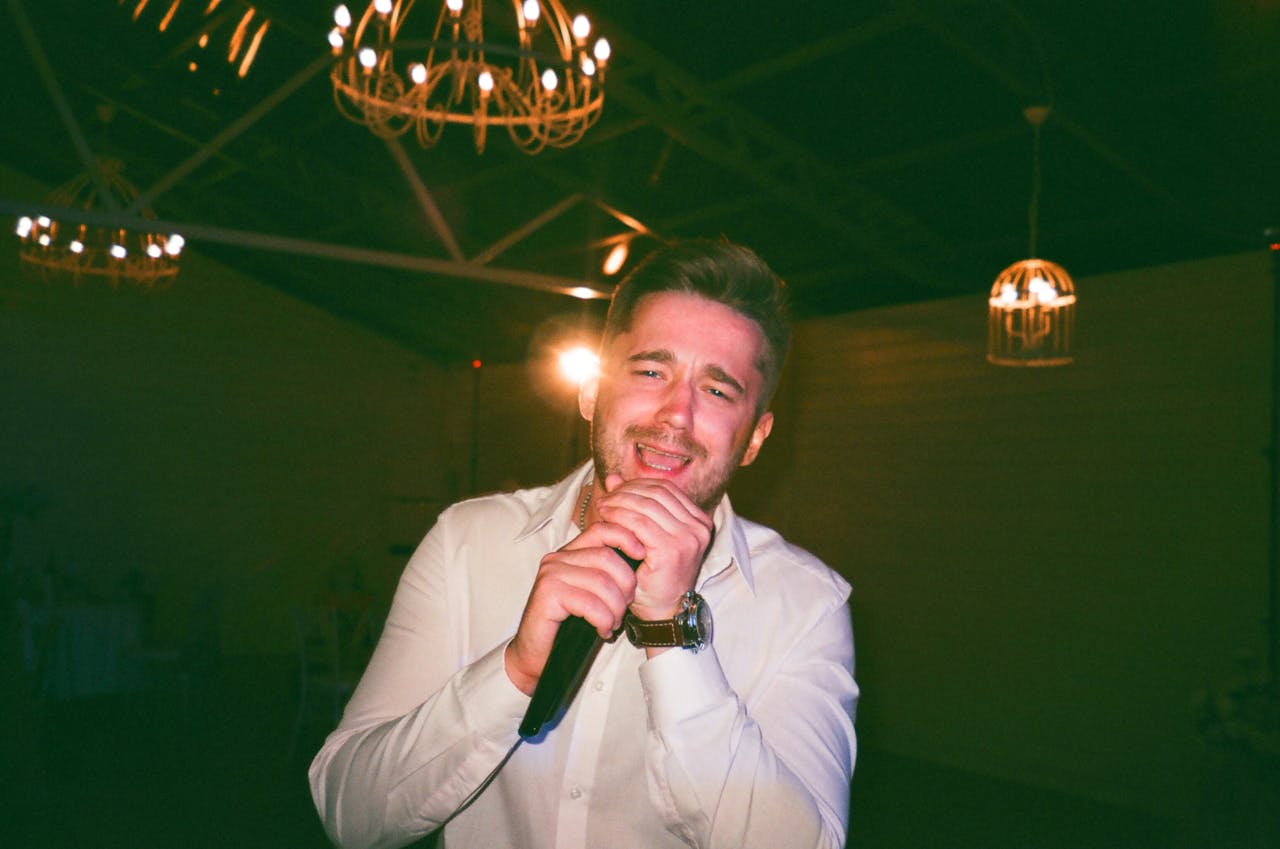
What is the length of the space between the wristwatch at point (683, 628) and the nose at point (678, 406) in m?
0.33

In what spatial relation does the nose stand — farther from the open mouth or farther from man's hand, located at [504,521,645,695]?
man's hand, located at [504,521,645,695]

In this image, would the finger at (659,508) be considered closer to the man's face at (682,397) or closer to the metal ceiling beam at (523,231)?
the man's face at (682,397)

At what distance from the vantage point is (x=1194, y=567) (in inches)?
251

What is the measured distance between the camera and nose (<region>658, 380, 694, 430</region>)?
155 centimetres

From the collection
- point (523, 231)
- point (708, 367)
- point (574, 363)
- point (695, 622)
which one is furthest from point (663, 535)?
point (574, 363)

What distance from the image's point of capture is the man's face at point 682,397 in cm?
157

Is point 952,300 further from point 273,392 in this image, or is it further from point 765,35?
point 273,392

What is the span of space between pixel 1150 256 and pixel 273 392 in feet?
33.6

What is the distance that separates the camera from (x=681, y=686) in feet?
4.29

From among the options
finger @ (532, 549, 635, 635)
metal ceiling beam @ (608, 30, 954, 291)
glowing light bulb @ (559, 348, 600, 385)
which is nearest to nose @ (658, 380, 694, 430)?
finger @ (532, 549, 635, 635)

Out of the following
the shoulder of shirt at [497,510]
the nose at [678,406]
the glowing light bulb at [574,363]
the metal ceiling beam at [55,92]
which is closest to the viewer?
the nose at [678,406]

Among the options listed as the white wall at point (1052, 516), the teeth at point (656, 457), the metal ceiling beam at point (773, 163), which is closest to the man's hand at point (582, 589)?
the teeth at point (656, 457)

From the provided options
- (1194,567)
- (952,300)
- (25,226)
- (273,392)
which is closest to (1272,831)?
(1194,567)

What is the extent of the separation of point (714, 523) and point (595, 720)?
40 cm
